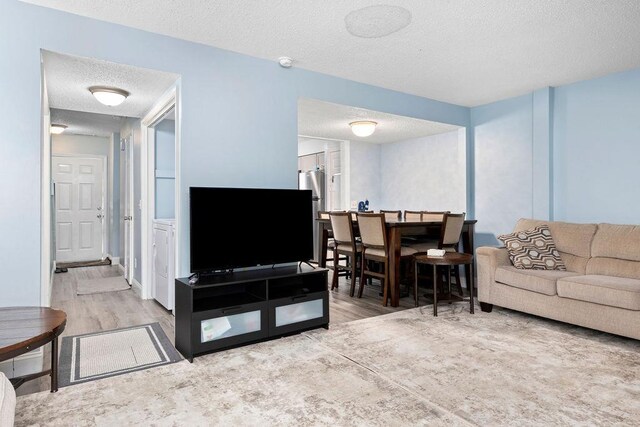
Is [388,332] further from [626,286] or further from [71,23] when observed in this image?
[71,23]

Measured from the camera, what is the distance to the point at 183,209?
10.5 feet

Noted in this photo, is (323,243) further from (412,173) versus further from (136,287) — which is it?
(136,287)

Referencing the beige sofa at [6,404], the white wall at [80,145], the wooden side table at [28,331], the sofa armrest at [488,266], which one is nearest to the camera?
the beige sofa at [6,404]

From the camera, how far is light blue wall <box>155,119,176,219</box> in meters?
4.49

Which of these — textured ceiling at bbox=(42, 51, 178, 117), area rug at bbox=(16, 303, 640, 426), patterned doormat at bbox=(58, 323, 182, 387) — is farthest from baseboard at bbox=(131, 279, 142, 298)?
area rug at bbox=(16, 303, 640, 426)

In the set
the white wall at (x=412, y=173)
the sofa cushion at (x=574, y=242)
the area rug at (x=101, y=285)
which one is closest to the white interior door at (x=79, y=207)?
the area rug at (x=101, y=285)

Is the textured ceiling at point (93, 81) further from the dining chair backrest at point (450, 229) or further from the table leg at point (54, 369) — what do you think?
the dining chair backrest at point (450, 229)

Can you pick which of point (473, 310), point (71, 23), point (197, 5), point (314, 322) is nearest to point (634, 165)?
point (473, 310)

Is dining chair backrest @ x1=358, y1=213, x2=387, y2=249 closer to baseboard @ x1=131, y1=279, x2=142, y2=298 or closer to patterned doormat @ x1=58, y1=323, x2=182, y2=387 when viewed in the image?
patterned doormat @ x1=58, y1=323, x2=182, y2=387

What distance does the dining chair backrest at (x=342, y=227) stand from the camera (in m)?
4.60

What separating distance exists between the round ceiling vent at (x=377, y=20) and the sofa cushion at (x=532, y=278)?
2384mm

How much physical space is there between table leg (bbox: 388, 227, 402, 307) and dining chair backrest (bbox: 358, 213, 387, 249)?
0.08m

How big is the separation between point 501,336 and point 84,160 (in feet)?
24.0

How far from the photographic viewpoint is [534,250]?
12.5 feet
